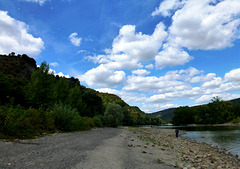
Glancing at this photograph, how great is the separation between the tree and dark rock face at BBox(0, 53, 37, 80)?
38.3 metres

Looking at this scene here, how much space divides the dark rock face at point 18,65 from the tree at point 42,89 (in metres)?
38.3

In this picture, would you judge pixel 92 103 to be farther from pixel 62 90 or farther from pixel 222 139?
pixel 222 139

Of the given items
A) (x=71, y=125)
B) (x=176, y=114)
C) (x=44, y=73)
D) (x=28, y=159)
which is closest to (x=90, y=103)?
(x=44, y=73)

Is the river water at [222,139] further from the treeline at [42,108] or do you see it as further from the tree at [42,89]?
the tree at [42,89]

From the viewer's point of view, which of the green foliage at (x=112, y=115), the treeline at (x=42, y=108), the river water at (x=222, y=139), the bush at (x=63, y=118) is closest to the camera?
the treeline at (x=42, y=108)

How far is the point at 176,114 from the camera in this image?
523 ft

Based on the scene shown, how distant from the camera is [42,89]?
30.3 metres

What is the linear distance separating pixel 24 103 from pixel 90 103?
31.3 m

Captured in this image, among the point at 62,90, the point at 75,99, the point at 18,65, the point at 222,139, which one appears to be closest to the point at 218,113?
the point at 222,139

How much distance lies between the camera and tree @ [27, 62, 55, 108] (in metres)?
30.2

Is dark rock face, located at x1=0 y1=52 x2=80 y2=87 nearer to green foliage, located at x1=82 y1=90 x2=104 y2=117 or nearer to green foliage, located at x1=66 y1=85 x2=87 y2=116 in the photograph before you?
green foliage, located at x1=82 y1=90 x2=104 y2=117

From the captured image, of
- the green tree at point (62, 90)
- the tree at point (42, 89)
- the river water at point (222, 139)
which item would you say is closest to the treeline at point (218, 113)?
the river water at point (222, 139)

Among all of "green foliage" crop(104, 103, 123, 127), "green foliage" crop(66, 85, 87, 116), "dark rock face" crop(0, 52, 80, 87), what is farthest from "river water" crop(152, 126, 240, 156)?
"dark rock face" crop(0, 52, 80, 87)

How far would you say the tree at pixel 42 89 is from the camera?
99.0 feet
